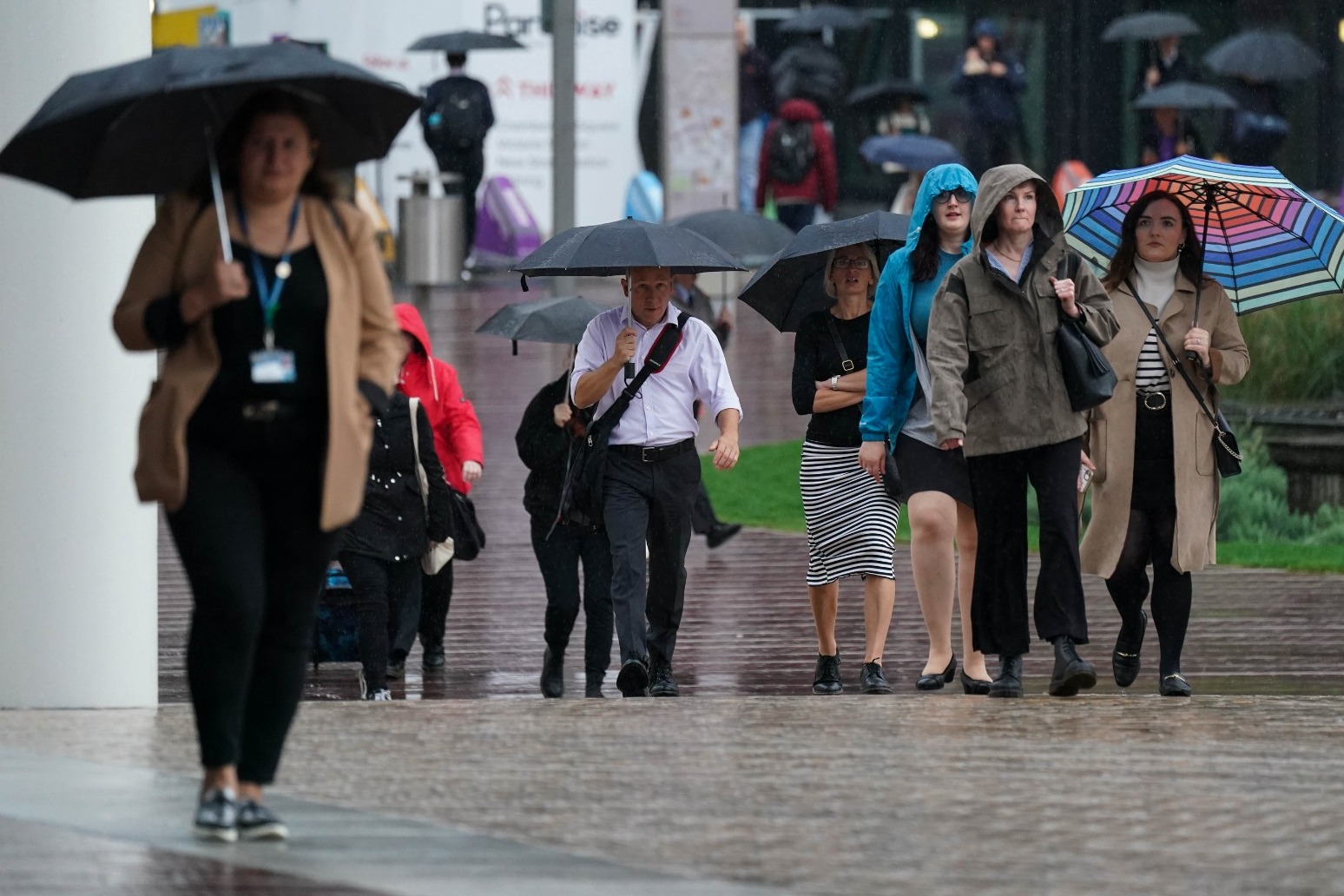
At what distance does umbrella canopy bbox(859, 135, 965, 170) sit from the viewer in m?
24.5

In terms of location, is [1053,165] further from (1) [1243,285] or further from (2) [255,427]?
(2) [255,427]

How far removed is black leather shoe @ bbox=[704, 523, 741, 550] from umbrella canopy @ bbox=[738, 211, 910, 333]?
371 cm

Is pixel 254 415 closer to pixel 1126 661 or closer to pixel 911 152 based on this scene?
pixel 1126 661

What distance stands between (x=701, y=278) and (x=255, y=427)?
58.3 feet

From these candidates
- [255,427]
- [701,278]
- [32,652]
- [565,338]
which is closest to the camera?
[255,427]

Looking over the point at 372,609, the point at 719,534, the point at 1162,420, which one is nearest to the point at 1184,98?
the point at 719,534

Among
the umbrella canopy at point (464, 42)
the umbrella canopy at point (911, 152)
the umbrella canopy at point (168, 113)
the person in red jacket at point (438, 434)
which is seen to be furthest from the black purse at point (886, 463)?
the umbrella canopy at point (911, 152)

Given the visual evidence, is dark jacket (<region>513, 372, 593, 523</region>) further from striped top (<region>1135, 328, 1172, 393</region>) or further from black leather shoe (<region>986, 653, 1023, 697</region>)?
striped top (<region>1135, 328, 1172, 393</region>)

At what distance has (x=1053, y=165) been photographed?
32.6 metres

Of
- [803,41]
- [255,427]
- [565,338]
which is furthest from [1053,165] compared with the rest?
[255,427]

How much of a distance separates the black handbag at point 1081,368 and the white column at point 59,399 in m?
3.04

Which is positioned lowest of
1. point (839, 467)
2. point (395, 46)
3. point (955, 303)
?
point (839, 467)

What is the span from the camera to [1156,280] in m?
8.77

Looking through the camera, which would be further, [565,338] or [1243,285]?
[565,338]
